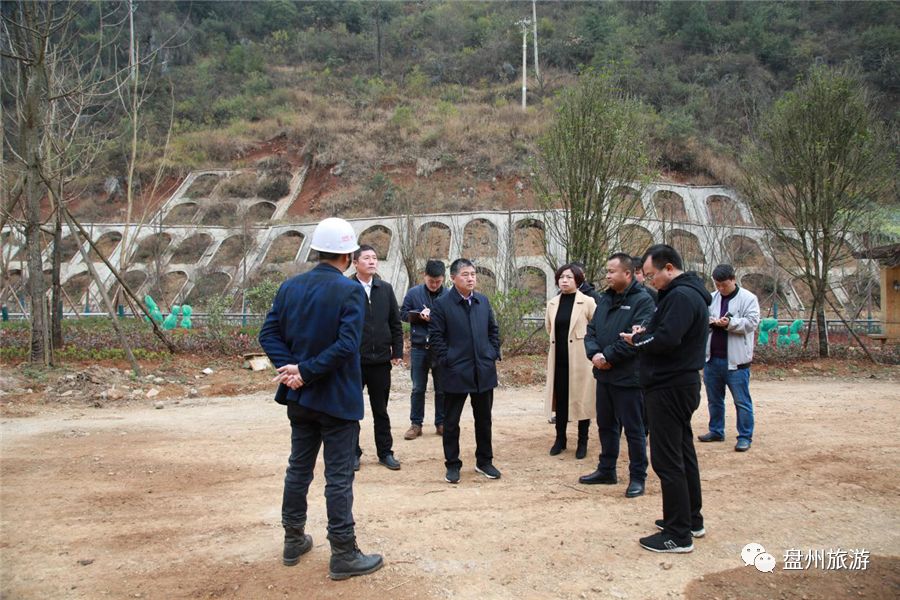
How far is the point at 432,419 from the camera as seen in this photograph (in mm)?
7781

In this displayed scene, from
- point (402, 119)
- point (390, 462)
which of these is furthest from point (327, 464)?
point (402, 119)

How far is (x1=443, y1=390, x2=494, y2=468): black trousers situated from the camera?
523 cm

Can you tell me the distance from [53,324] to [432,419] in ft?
26.4

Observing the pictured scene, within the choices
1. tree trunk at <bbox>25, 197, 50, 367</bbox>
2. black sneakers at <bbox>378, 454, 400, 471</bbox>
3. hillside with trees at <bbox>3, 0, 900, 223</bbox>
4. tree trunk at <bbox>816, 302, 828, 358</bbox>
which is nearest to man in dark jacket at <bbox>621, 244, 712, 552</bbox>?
black sneakers at <bbox>378, 454, 400, 471</bbox>

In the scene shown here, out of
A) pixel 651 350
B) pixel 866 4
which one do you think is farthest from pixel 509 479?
pixel 866 4

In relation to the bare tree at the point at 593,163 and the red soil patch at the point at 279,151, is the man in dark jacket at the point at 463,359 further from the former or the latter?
the red soil patch at the point at 279,151

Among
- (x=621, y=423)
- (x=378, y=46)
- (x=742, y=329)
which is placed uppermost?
(x=378, y=46)

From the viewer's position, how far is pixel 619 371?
5047mm

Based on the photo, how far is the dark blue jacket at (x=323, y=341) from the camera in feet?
11.3

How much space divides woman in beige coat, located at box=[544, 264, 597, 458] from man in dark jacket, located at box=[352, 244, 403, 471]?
1.53 metres

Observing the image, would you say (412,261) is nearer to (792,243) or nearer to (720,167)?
(792,243)

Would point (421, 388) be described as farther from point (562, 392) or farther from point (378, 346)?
point (562, 392)

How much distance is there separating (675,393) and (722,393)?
310 cm

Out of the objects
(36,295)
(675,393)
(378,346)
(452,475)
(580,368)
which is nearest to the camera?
(675,393)
